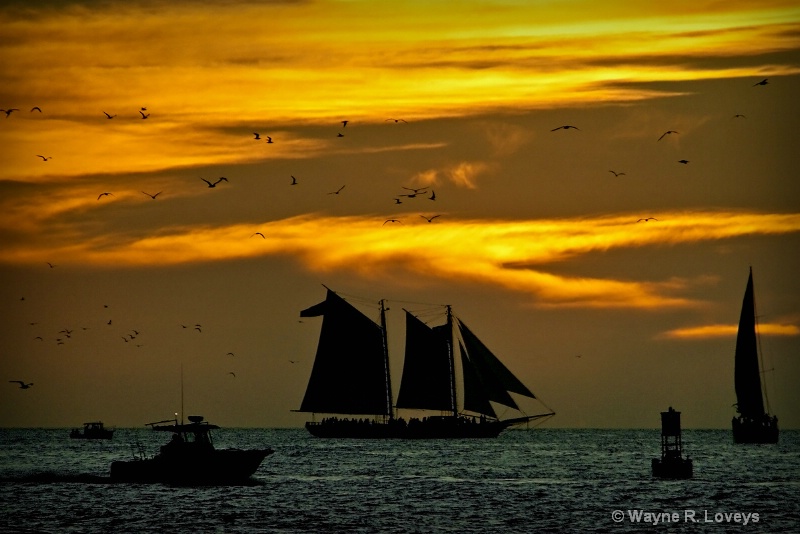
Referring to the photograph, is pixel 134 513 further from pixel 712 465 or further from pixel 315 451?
pixel 315 451

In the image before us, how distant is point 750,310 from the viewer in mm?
138875

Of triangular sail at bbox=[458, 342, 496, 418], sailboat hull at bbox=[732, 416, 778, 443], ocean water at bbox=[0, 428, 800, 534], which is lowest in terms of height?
ocean water at bbox=[0, 428, 800, 534]

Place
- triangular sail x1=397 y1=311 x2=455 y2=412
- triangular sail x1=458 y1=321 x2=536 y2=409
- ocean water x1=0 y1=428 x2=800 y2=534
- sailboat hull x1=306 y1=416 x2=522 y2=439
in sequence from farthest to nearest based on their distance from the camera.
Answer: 1. sailboat hull x1=306 y1=416 x2=522 y2=439
2. triangular sail x1=397 y1=311 x2=455 y2=412
3. triangular sail x1=458 y1=321 x2=536 y2=409
4. ocean water x1=0 y1=428 x2=800 y2=534

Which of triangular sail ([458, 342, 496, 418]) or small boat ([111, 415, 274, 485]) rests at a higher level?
triangular sail ([458, 342, 496, 418])

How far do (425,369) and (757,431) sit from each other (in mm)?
38835

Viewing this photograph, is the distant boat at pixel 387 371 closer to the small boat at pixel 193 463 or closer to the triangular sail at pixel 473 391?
the triangular sail at pixel 473 391

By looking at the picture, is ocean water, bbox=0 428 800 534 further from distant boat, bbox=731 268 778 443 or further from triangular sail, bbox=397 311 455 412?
triangular sail, bbox=397 311 455 412

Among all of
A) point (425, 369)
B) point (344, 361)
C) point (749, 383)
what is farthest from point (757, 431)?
point (344, 361)

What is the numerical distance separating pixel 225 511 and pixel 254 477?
27117 millimetres

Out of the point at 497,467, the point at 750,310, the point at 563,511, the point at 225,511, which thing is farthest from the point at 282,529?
the point at 750,310

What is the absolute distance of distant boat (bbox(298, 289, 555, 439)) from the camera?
158375mm

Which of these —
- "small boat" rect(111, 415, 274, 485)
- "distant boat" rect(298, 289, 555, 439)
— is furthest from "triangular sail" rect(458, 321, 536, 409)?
Answer: "small boat" rect(111, 415, 274, 485)

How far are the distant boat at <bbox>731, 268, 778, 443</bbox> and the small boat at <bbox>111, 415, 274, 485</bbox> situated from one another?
224 ft

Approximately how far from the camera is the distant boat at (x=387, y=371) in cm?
15838
